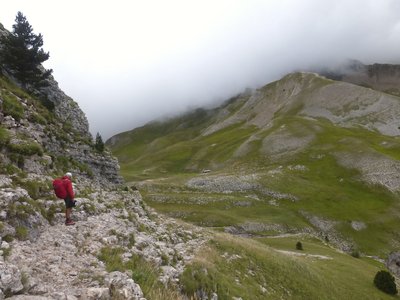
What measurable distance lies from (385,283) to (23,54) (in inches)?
1826

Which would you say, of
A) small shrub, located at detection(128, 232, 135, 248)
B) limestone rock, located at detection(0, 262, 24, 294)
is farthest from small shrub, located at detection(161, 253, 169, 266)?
limestone rock, located at detection(0, 262, 24, 294)

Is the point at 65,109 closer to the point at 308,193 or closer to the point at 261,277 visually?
the point at 261,277

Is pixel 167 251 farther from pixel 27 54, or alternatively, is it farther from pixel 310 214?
pixel 310 214

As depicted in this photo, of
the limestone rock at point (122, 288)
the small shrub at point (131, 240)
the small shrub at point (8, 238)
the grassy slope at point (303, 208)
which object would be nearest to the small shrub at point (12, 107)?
the small shrub at point (131, 240)

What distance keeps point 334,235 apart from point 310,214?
8300 millimetres

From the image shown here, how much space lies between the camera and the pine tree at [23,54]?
44.6 metres

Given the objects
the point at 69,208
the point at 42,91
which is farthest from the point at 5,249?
the point at 42,91

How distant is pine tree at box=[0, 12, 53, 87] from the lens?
44.6 meters

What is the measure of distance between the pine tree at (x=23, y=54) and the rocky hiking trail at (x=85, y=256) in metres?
24.1

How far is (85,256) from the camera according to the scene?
1644cm

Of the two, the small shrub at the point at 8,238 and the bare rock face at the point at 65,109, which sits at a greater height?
the bare rock face at the point at 65,109

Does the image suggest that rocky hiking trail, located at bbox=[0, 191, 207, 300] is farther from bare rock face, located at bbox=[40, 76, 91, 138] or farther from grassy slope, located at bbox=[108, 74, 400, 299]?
bare rock face, located at bbox=[40, 76, 91, 138]

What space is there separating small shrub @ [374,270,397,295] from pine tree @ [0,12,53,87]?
142 feet

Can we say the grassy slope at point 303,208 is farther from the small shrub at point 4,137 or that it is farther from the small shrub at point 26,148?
the small shrub at point 4,137
